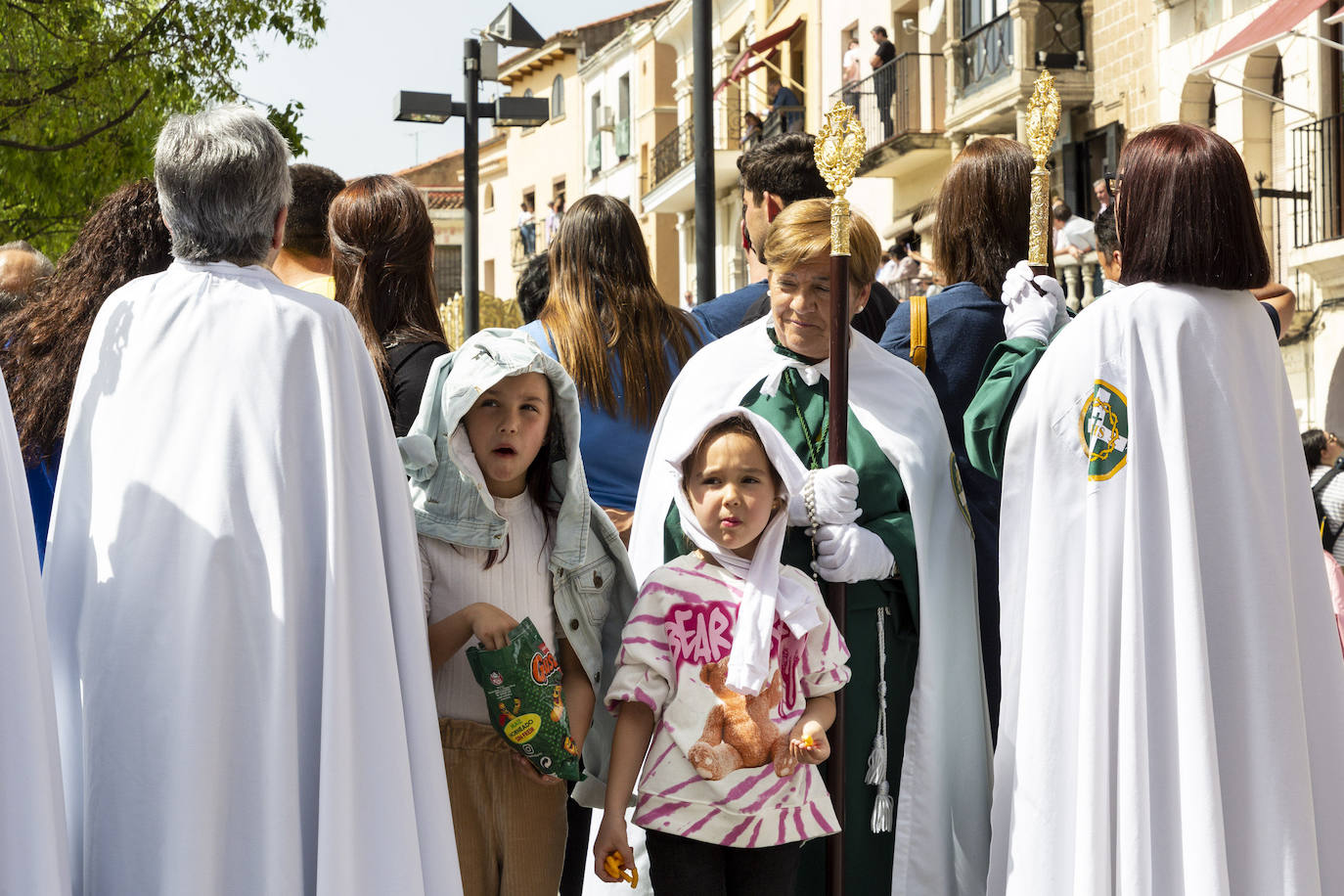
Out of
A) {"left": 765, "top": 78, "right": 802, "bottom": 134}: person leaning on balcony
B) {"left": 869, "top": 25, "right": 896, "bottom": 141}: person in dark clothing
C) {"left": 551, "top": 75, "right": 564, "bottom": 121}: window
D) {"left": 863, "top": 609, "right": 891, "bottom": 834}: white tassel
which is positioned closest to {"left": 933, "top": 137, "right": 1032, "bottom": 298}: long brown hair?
{"left": 863, "top": 609, "right": 891, "bottom": 834}: white tassel

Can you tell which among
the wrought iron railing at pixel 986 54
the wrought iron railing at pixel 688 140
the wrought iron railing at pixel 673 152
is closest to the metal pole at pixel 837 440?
A: the wrought iron railing at pixel 986 54

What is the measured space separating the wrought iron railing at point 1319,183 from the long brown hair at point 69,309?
46.4 feet

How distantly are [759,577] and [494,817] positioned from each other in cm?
87

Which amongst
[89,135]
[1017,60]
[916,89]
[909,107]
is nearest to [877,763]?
[89,135]

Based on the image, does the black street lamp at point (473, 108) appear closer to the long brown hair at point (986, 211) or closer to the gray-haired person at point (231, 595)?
the long brown hair at point (986, 211)

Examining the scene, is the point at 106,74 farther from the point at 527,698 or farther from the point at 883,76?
the point at 883,76

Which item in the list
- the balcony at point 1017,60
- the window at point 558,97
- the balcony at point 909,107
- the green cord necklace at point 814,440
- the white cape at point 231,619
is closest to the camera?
the white cape at point 231,619

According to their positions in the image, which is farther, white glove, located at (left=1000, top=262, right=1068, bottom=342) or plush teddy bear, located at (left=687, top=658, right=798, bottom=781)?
white glove, located at (left=1000, top=262, right=1068, bottom=342)

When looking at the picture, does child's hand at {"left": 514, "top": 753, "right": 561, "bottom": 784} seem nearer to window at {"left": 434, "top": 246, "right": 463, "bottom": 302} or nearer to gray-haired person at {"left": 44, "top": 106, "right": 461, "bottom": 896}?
gray-haired person at {"left": 44, "top": 106, "right": 461, "bottom": 896}

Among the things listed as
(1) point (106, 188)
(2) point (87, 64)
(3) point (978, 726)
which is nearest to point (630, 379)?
(3) point (978, 726)

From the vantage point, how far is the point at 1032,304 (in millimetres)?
4520

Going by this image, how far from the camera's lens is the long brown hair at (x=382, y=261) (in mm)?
4840

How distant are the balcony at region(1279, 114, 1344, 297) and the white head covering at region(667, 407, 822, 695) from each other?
13.3 meters

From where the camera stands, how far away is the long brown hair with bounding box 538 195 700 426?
5.20 meters
